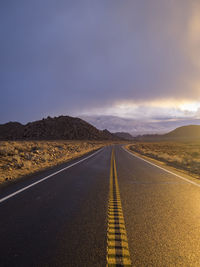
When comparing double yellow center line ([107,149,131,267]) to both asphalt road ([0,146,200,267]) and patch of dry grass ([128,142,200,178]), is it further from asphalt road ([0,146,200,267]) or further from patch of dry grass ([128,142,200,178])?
patch of dry grass ([128,142,200,178])

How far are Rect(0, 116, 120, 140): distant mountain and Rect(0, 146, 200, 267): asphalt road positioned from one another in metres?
93.0

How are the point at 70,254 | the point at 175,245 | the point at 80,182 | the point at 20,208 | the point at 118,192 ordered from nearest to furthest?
the point at 70,254 < the point at 175,245 < the point at 20,208 < the point at 118,192 < the point at 80,182

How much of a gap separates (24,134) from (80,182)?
98363 mm

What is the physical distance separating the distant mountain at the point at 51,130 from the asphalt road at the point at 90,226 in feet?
305

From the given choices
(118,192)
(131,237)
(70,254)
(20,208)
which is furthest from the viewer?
(118,192)

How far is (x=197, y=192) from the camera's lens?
645 centimetres

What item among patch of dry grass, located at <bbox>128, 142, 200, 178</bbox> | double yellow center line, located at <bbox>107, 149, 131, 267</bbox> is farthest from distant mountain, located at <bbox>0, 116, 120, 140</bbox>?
double yellow center line, located at <bbox>107, 149, 131, 267</bbox>

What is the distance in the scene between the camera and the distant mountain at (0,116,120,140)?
96.8 meters

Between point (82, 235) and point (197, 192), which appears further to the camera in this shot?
point (197, 192)

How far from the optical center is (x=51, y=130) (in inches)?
4016

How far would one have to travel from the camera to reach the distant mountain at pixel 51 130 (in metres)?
96.8

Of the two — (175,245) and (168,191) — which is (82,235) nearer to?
(175,245)

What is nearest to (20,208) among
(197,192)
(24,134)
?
(197,192)

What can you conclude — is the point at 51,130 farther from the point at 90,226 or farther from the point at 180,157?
the point at 90,226
